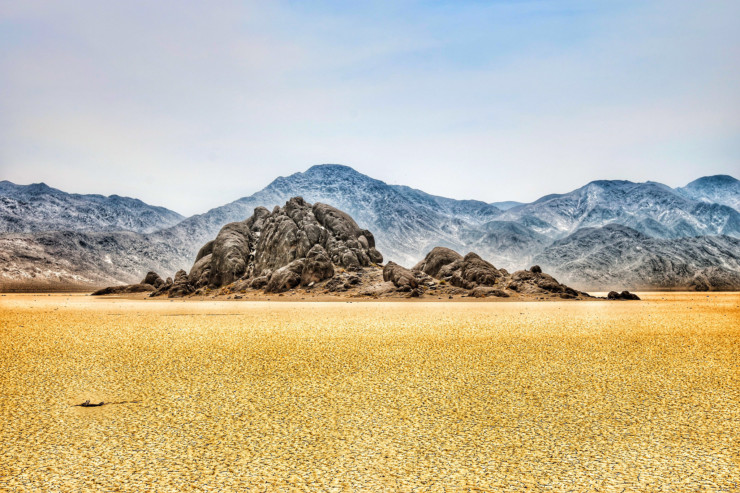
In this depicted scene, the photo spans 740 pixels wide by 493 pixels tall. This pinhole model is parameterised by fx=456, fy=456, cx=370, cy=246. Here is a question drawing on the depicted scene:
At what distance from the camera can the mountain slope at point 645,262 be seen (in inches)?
4259

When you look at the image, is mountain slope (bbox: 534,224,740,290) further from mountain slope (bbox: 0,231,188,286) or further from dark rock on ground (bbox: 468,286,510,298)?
mountain slope (bbox: 0,231,188,286)

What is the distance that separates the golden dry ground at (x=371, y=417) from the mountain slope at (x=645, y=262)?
361 feet

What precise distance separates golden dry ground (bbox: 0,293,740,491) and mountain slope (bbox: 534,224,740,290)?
110 meters

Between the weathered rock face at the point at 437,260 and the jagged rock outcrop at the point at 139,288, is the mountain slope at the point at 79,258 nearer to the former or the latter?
the jagged rock outcrop at the point at 139,288

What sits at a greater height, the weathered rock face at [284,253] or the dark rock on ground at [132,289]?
the weathered rock face at [284,253]

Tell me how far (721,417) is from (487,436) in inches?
169

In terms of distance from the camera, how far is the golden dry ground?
18.5 feet

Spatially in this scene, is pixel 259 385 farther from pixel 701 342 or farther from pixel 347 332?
pixel 701 342

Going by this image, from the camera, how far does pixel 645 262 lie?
12381 cm

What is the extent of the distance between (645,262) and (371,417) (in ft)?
453

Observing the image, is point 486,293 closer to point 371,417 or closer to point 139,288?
point 371,417

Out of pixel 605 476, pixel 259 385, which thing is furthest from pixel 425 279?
pixel 605 476

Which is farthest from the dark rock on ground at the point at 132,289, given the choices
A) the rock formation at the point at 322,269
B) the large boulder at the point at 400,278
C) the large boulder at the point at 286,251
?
the large boulder at the point at 400,278

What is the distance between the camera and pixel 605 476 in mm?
5633
